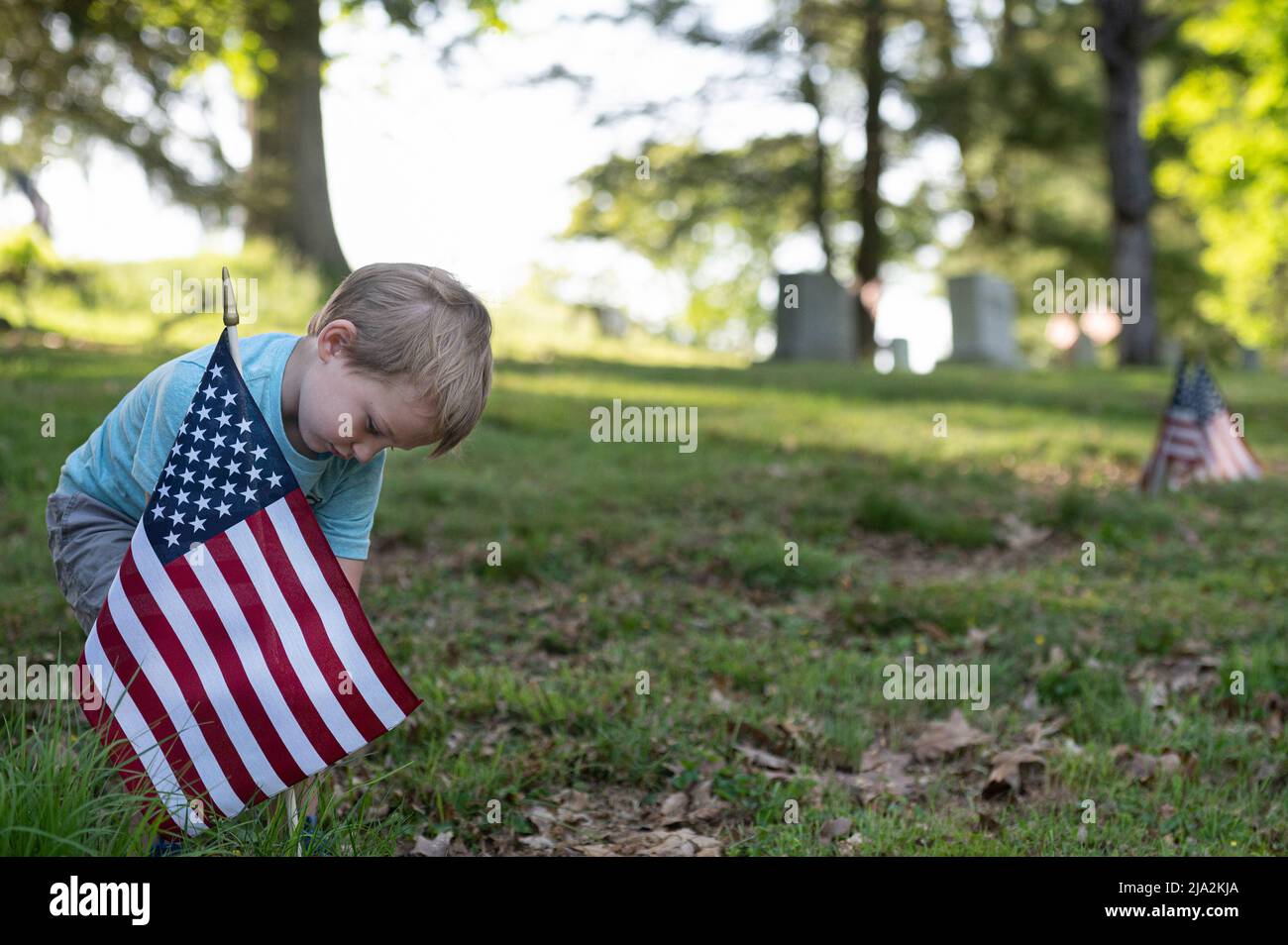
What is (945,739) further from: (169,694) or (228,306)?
(228,306)

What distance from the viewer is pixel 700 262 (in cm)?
5519

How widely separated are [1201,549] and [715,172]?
1998 cm

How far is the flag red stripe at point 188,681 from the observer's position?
2.96 m

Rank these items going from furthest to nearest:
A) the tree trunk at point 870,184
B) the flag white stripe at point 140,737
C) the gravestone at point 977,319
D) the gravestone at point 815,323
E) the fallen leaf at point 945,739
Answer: the tree trunk at point 870,184, the gravestone at point 977,319, the gravestone at point 815,323, the fallen leaf at point 945,739, the flag white stripe at point 140,737

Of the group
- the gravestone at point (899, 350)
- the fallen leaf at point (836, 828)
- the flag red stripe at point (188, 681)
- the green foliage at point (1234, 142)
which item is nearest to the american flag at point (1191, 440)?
the green foliage at point (1234, 142)

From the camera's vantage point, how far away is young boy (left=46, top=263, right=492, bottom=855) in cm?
300

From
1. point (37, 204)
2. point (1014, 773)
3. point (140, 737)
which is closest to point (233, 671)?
point (140, 737)

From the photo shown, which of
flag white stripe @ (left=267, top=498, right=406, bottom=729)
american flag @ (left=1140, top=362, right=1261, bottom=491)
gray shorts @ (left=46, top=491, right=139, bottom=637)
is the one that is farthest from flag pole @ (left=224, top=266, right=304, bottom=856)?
american flag @ (left=1140, top=362, right=1261, bottom=491)

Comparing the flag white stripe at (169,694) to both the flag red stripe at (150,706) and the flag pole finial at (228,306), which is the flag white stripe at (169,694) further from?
the flag pole finial at (228,306)

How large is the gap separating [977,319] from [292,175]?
42.9 ft

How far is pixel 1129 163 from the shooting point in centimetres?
1991

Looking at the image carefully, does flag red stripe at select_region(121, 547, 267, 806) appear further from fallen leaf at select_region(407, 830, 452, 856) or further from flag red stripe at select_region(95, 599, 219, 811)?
fallen leaf at select_region(407, 830, 452, 856)

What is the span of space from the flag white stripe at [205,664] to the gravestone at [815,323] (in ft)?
62.0
